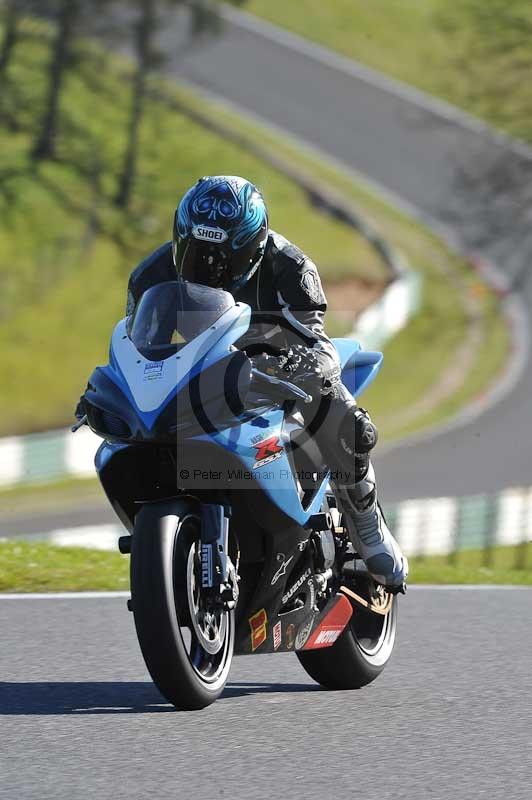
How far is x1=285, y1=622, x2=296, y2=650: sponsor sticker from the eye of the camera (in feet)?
18.7

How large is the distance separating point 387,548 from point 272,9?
47.1 metres

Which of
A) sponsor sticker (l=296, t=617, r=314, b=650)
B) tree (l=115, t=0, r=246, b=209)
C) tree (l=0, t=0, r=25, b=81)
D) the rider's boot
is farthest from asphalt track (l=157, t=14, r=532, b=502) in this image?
sponsor sticker (l=296, t=617, r=314, b=650)

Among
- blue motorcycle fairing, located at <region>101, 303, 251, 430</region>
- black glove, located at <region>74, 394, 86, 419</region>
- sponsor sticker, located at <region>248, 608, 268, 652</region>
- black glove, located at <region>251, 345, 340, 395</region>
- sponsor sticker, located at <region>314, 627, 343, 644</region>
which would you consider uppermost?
blue motorcycle fairing, located at <region>101, 303, 251, 430</region>

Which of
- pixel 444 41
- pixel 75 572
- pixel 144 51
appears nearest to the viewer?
pixel 75 572

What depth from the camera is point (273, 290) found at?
5793 mm

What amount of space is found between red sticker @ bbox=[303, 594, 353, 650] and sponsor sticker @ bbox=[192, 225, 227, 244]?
1.56 meters

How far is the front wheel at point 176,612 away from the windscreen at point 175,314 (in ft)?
1.89

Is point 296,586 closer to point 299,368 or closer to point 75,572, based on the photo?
point 299,368

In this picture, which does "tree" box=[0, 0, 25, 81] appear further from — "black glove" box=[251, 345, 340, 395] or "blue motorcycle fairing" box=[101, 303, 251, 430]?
"blue motorcycle fairing" box=[101, 303, 251, 430]

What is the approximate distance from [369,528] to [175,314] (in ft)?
4.65

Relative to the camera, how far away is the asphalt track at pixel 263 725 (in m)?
4.42

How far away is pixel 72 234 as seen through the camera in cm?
3638

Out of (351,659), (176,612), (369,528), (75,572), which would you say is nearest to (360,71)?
(75,572)

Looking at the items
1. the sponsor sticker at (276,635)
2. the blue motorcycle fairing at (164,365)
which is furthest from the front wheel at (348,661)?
the blue motorcycle fairing at (164,365)
